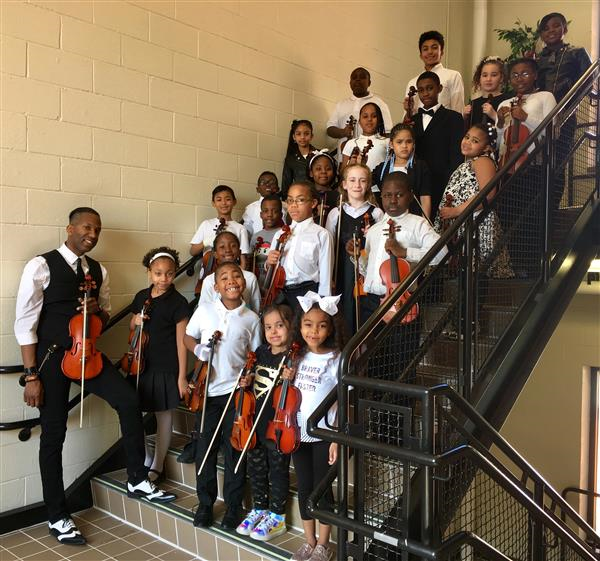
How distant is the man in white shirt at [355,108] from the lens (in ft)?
16.1

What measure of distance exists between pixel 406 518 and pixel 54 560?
212 cm

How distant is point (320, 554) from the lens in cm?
262

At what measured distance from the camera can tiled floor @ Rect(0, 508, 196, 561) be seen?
311cm

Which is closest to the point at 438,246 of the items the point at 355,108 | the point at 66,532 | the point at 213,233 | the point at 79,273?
the point at 79,273

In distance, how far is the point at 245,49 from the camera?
4.77 metres

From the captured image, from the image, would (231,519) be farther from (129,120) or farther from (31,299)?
(129,120)

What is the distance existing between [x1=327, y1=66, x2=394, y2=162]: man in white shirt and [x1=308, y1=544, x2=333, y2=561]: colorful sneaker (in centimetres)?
309

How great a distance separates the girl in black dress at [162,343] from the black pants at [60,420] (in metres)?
0.13

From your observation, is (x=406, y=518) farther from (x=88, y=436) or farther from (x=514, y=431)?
(x=514, y=431)

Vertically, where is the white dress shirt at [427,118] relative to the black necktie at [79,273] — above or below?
above

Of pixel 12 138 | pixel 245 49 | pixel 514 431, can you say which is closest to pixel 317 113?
pixel 245 49

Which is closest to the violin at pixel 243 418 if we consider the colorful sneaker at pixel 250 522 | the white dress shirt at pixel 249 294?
the colorful sneaker at pixel 250 522

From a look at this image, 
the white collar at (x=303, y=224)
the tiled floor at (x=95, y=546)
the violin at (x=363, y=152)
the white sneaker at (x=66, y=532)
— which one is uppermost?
the violin at (x=363, y=152)

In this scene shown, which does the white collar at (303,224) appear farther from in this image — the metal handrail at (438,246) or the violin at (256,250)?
the metal handrail at (438,246)
